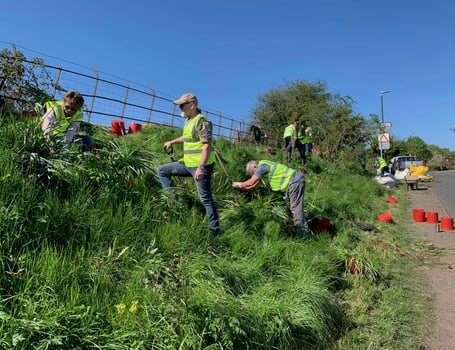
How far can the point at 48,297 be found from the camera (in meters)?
2.39

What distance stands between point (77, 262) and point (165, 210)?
1625 millimetres

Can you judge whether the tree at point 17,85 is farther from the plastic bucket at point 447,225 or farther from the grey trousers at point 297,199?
the plastic bucket at point 447,225

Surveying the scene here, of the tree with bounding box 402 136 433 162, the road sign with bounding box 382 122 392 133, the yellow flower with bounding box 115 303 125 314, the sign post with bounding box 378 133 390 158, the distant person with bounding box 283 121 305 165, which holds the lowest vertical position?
the yellow flower with bounding box 115 303 125 314

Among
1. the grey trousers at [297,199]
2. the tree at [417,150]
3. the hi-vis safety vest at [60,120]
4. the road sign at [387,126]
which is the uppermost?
the tree at [417,150]

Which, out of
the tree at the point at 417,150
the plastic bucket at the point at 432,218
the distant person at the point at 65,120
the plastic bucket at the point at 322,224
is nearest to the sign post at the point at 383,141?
the plastic bucket at the point at 432,218

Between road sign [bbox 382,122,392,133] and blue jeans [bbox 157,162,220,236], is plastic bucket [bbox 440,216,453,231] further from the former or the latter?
road sign [bbox 382,122,392,133]

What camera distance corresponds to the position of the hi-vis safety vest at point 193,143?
14.7 feet

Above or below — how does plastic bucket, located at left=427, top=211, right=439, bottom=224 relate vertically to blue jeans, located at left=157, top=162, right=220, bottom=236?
above

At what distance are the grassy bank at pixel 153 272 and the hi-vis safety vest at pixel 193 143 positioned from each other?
587 mm

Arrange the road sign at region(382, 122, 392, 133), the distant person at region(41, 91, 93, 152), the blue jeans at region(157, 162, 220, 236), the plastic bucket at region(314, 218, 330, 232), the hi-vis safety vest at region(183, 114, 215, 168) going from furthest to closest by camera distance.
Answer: the road sign at region(382, 122, 392, 133) < the plastic bucket at region(314, 218, 330, 232) < the hi-vis safety vest at region(183, 114, 215, 168) < the blue jeans at region(157, 162, 220, 236) < the distant person at region(41, 91, 93, 152)

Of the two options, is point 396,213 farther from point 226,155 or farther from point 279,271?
point 279,271

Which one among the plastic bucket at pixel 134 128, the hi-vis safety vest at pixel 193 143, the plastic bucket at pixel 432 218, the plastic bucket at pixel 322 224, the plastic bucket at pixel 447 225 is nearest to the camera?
the hi-vis safety vest at pixel 193 143

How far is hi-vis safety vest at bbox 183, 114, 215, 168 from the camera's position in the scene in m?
4.47

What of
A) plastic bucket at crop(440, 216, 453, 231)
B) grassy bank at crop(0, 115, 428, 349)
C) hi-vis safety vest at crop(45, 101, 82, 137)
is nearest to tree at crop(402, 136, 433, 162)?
plastic bucket at crop(440, 216, 453, 231)
